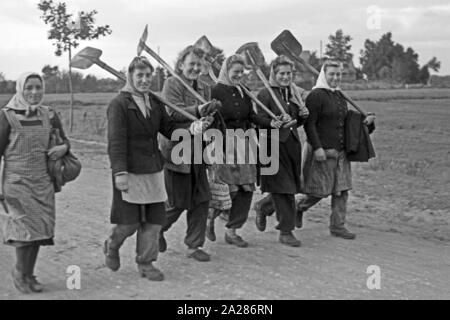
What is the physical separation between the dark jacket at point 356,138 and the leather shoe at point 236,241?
146 cm

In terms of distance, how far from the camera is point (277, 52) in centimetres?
687

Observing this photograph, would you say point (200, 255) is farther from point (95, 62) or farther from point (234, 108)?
point (95, 62)

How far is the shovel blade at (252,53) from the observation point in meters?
6.69

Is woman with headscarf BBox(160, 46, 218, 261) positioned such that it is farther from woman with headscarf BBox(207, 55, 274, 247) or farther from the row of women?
woman with headscarf BBox(207, 55, 274, 247)

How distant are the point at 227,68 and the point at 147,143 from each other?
138cm

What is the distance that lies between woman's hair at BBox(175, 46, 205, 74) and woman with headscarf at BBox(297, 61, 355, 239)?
1.37 metres

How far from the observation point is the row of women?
476 cm

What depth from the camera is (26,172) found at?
4758 millimetres

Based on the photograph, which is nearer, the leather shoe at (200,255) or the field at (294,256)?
the field at (294,256)

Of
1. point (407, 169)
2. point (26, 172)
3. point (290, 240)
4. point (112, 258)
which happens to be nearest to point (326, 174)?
point (290, 240)

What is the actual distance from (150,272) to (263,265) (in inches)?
41.6

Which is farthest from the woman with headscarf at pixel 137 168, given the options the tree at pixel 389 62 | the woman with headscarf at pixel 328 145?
the tree at pixel 389 62

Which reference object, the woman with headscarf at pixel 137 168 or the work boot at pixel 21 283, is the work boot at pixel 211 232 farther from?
the work boot at pixel 21 283
